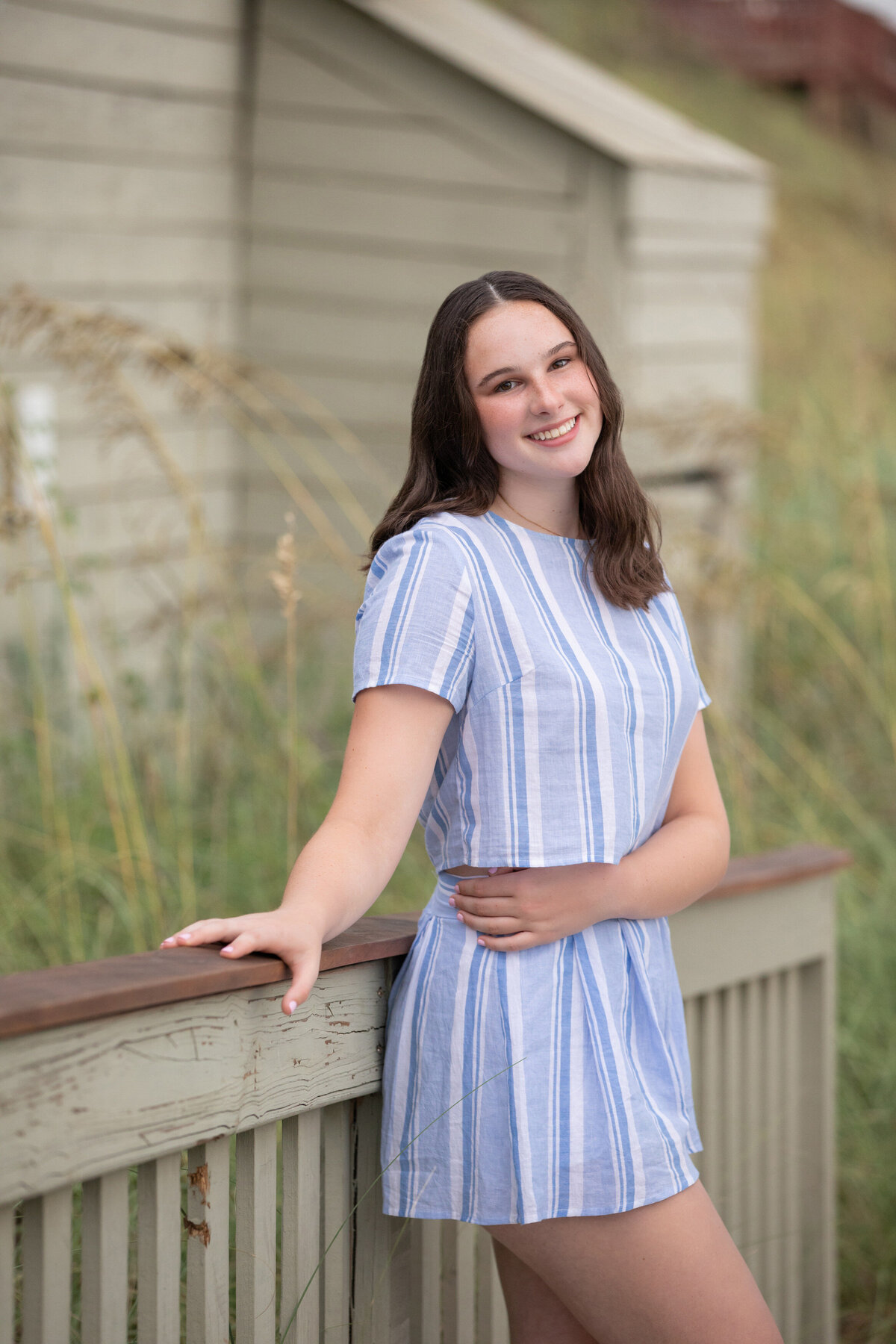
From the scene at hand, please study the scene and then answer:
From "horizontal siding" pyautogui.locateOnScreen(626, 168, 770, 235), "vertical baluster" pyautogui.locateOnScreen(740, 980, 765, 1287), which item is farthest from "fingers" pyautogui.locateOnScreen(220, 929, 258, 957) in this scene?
"horizontal siding" pyautogui.locateOnScreen(626, 168, 770, 235)

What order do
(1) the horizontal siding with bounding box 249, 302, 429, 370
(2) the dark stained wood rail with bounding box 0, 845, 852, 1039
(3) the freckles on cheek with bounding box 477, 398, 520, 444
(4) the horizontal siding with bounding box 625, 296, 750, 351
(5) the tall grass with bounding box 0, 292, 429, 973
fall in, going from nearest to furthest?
1. (2) the dark stained wood rail with bounding box 0, 845, 852, 1039
2. (3) the freckles on cheek with bounding box 477, 398, 520, 444
3. (5) the tall grass with bounding box 0, 292, 429, 973
4. (4) the horizontal siding with bounding box 625, 296, 750, 351
5. (1) the horizontal siding with bounding box 249, 302, 429, 370

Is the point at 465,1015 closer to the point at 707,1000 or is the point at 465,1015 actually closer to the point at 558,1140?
the point at 558,1140

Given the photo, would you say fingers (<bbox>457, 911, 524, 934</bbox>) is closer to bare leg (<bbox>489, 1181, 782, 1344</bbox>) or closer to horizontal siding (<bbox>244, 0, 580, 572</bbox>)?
bare leg (<bbox>489, 1181, 782, 1344</bbox>)

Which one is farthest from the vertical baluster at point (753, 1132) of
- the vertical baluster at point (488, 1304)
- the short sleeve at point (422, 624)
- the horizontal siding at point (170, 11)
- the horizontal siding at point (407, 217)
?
the horizontal siding at point (170, 11)

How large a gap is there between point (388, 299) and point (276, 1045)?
10.8 ft

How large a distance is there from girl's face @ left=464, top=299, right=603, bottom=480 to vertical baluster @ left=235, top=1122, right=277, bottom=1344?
2.41 ft

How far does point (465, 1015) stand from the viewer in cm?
130

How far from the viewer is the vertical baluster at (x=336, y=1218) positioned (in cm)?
140

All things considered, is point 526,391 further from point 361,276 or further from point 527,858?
point 361,276

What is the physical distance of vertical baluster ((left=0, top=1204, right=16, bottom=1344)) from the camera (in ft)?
3.52

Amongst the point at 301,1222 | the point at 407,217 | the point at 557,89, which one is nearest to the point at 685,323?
the point at 557,89

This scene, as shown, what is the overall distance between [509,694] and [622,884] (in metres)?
0.23

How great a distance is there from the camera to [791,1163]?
202 cm

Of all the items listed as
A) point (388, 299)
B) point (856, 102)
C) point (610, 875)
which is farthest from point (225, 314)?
point (856, 102)
